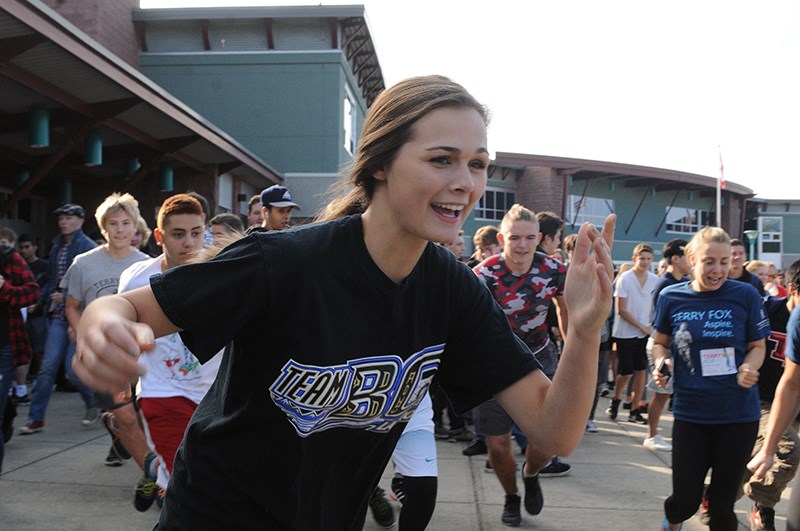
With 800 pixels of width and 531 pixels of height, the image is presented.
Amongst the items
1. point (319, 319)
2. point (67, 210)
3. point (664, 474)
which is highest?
point (67, 210)

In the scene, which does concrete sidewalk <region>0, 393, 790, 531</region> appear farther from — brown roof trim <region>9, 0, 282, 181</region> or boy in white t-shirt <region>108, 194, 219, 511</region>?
brown roof trim <region>9, 0, 282, 181</region>

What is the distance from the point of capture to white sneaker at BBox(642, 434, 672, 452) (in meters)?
7.64

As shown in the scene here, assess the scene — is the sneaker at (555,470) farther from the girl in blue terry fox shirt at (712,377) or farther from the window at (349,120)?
the window at (349,120)

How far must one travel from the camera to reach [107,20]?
21.3 metres

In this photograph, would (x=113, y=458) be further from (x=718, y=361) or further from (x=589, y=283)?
(x=589, y=283)

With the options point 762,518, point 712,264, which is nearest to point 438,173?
point 712,264

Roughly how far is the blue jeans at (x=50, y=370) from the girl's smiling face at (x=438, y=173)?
19.0 ft

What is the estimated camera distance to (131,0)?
23078 mm

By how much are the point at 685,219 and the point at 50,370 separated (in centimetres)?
4131

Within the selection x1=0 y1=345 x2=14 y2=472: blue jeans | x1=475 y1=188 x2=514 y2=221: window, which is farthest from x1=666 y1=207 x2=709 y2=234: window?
Result: x1=0 y1=345 x2=14 y2=472: blue jeans

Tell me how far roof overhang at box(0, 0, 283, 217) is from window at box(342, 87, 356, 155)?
7.57 metres

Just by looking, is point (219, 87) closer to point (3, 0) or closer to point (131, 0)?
point (131, 0)

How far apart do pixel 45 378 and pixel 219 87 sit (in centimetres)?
1804

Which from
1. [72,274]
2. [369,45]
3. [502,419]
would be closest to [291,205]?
[72,274]
